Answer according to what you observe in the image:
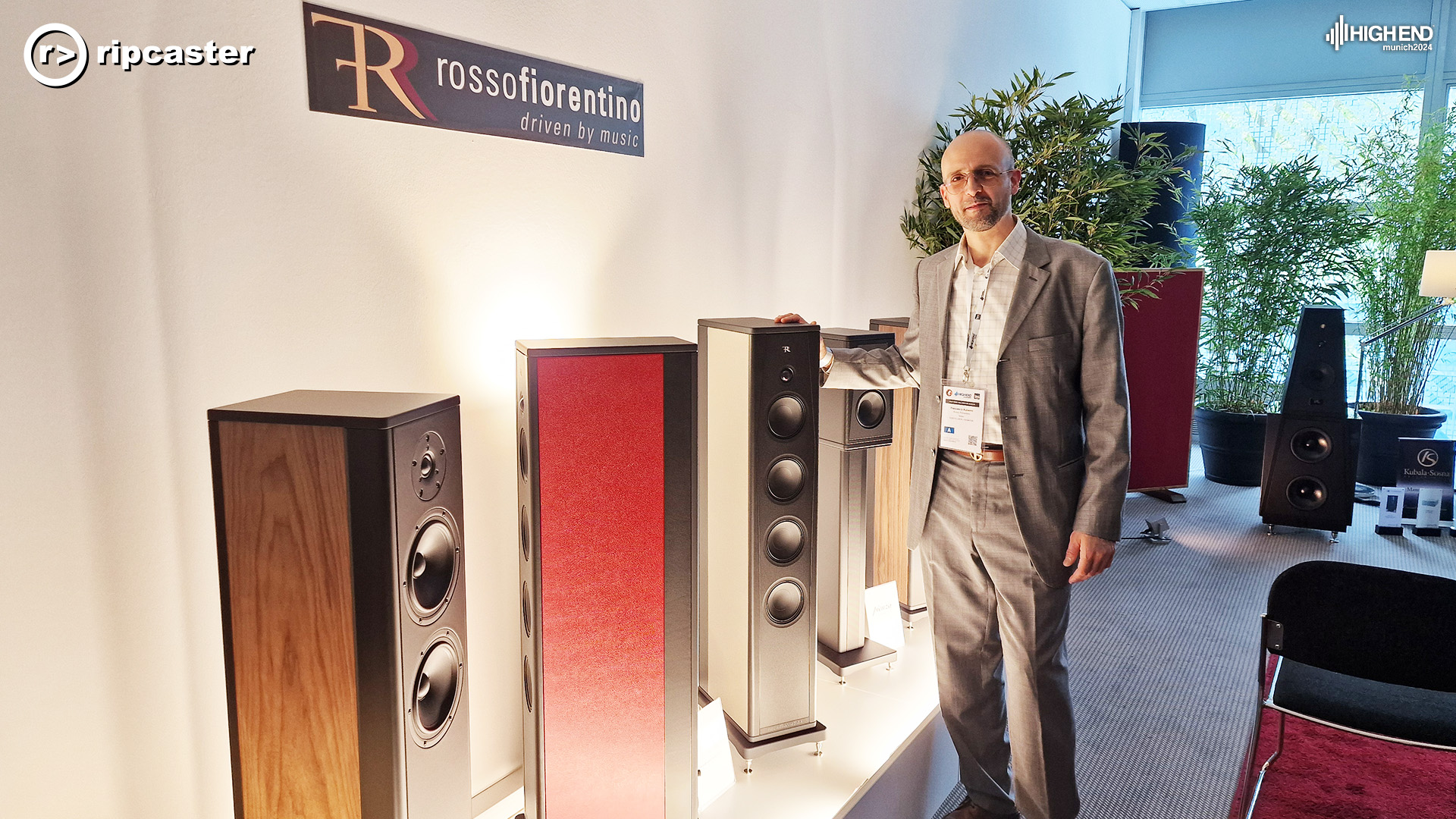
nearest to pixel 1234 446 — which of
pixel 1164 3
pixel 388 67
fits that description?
pixel 1164 3

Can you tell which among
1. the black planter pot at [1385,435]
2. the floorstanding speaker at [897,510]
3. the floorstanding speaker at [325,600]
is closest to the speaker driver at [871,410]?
the floorstanding speaker at [897,510]

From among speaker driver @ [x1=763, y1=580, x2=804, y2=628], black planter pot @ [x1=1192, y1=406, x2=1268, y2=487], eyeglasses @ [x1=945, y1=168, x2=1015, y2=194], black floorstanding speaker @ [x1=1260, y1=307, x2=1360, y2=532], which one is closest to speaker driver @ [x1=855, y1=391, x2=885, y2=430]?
speaker driver @ [x1=763, y1=580, x2=804, y2=628]

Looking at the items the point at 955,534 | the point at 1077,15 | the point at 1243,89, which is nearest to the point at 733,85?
the point at 955,534

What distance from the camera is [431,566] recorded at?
3.79ft

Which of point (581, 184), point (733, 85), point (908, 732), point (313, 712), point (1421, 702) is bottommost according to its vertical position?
point (908, 732)

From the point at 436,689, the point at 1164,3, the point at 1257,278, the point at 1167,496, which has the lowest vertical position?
the point at 1167,496

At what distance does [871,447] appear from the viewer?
2.31m

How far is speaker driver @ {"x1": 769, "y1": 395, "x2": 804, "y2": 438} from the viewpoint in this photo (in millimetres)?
1795

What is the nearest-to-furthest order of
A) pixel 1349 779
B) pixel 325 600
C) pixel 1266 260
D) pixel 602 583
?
pixel 325 600
pixel 602 583
pixel 1349 779
pixel 1266 260

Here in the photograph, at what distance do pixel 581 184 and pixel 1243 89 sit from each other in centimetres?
553

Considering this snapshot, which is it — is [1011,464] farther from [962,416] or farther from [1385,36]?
[1385,36]

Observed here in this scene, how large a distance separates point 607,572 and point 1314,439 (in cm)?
407

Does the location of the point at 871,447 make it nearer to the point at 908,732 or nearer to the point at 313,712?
the point at 908,732

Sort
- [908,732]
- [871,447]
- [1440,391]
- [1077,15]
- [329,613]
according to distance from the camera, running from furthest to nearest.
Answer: [1440,391]
[1077,15]
[871,447]
[908,732]
[329,613]
